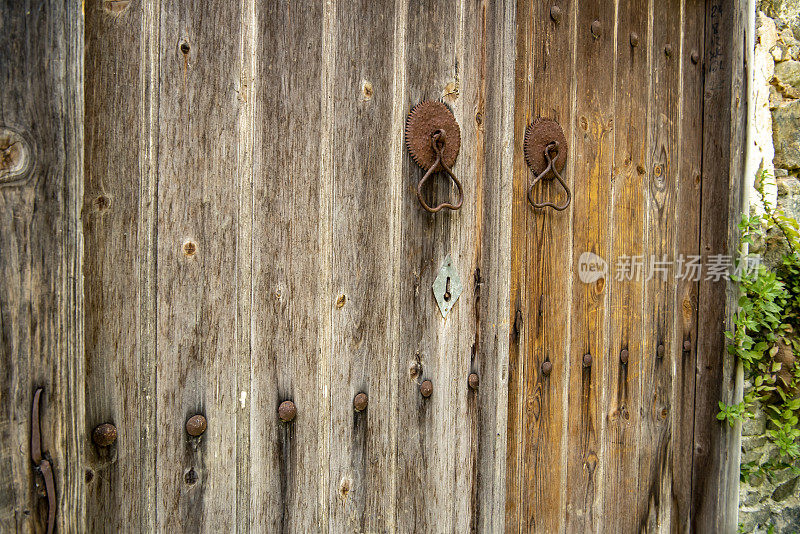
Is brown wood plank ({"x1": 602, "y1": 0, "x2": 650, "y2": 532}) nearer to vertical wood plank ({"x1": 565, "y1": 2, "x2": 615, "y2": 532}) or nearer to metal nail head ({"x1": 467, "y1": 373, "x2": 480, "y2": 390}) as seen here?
vertical wood plank ({"x1": 565, "y1": 2, "x2": 615, "y2": 532})

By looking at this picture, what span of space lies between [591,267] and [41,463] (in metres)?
1.11

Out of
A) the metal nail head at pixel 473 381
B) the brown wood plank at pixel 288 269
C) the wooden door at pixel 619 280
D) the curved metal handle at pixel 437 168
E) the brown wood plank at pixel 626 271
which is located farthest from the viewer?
the brown wood plank at pixel 626 271

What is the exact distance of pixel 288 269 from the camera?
74 cm

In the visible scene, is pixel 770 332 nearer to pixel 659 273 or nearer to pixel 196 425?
pixel 659 273

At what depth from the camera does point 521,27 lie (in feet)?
3.23

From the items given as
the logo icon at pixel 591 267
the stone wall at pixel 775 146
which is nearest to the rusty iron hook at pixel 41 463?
the logo icon at pixel 591 267

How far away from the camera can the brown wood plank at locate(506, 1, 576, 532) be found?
1.01 metres

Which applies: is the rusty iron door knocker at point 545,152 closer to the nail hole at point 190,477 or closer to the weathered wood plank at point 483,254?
the weathered wood plank at point 483,254

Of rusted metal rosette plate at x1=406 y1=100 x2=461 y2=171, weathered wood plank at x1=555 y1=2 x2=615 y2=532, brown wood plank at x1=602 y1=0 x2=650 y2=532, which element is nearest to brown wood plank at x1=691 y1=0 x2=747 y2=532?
brown wood plank at x1=602 y1=0 x2=650 y2=532

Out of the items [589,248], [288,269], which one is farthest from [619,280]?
[288,269]

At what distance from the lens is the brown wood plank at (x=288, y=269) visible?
71 centimetres

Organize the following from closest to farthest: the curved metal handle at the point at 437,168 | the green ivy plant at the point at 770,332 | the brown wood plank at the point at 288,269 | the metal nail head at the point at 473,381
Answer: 1. the brown wood plank at the point at 288,269
2. the curved metal handle at the point at 437,168
3. the metal nail head at the point at 473,381
4. the green ivy plant at the point at 770,332

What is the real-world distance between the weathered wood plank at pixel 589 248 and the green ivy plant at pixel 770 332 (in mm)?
492

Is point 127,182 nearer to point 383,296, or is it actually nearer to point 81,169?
point 81,169
